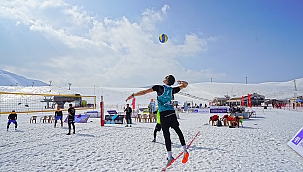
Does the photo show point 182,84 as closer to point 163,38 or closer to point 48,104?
point 163,38

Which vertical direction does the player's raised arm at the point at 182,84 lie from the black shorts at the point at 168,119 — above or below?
above

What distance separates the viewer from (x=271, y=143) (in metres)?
8.20

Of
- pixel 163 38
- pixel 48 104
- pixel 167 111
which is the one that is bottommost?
pixel 48 104

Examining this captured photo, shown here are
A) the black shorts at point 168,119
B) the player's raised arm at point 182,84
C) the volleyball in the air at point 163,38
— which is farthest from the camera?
the volleyball in the air at point 163,38

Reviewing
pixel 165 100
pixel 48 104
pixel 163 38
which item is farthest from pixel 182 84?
pixel 48 104

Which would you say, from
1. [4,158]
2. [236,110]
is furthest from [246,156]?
[236,110]

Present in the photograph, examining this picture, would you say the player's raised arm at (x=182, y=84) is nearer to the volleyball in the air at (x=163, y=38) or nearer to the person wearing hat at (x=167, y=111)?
the person wearing hat at (x=167, y=111)

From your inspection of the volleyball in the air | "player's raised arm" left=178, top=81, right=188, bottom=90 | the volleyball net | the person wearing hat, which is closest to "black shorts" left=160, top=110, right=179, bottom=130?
the person wearing hat

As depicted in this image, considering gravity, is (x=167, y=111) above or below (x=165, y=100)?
below

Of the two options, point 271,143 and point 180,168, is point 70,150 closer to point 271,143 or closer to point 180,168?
point 180,168

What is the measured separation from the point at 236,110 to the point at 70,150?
17.4 meters

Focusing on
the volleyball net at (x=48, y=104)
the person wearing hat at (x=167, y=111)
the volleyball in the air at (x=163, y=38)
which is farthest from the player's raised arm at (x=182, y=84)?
the volleyball net at (x=48, y=104)

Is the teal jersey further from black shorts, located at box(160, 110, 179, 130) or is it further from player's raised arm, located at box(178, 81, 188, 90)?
player's raised arm, located at box(178, 81, 188, 90)

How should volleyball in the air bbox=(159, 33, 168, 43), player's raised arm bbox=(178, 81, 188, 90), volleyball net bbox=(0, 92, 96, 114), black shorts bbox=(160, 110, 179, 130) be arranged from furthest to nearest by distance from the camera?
volleyball net bbox=(0, 92, 96, 114), volleyball in the air bbox=(159, 33, 168, 43), player's raised arm bbox=(178, 81, 188, 90), black shorts bbox=(160, 110, 179, 130)
